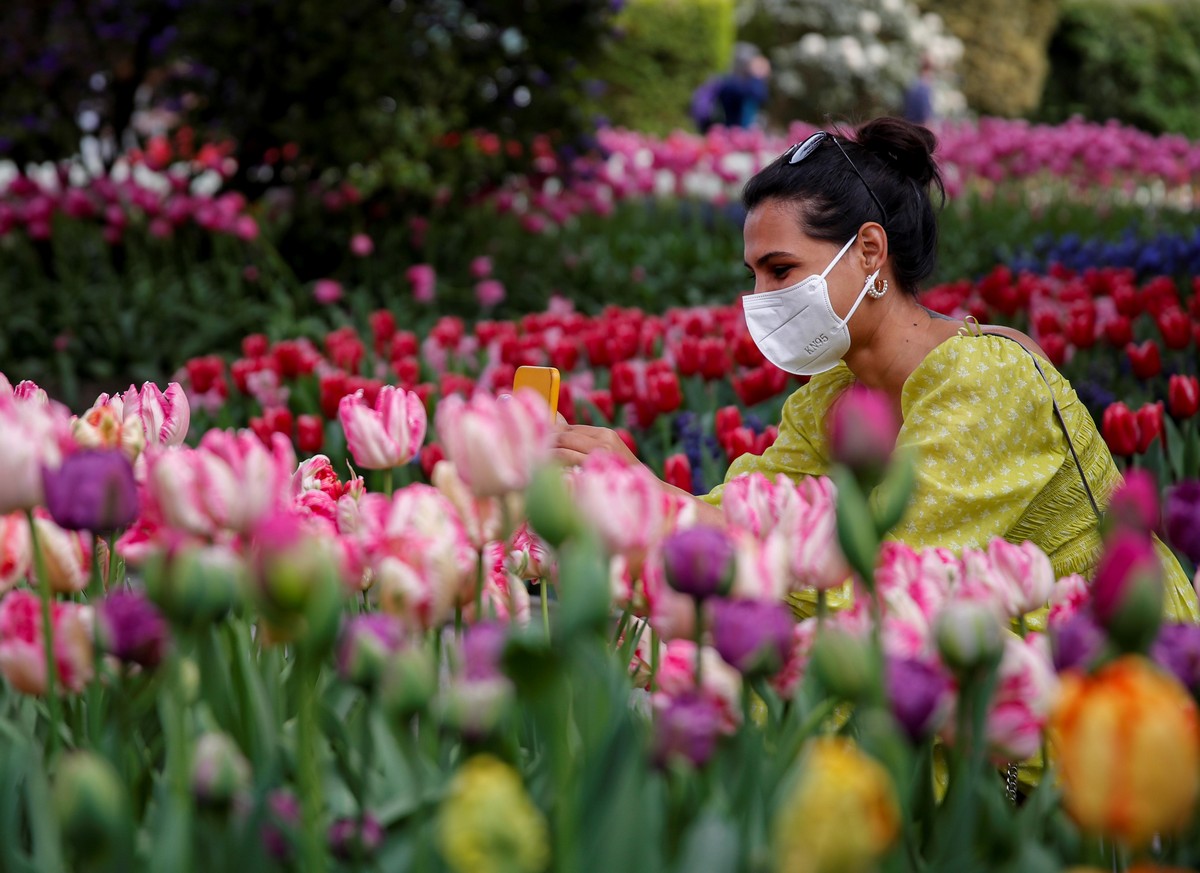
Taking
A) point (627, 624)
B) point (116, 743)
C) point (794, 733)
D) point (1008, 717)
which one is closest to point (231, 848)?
point (116, 743)

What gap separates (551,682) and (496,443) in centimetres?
25

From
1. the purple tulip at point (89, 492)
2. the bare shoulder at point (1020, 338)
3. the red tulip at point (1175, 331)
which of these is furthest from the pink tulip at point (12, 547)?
the red tulip at point (1175, 331)

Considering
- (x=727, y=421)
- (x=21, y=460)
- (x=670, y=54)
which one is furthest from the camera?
(x=670, y=54)

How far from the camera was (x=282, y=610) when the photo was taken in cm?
94

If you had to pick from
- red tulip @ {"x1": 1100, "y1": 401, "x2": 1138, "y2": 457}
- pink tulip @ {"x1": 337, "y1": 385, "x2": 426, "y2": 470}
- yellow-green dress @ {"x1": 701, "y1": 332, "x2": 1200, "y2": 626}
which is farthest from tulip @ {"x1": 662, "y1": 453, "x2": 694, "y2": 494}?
pink tulip @ {"x1": 337, "y1": 385, "x2": 426, "y2": 470}

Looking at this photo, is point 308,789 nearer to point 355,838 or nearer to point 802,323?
point 355,838

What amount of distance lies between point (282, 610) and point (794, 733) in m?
0.52

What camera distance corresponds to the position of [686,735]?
3.21 ft

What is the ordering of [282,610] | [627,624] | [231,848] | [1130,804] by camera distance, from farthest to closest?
1. [627,624]
2. [231,848]
3. [282,610]
4. [1130,804]

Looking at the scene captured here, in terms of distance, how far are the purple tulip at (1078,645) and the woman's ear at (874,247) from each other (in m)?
1.46

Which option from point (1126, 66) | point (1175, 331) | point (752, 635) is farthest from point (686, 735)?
point (1126, 66)

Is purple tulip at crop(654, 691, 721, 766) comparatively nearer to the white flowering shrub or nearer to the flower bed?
the flower bed

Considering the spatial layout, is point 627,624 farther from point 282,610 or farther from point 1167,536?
point 282,610

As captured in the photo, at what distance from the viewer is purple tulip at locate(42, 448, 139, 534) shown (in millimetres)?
1085
